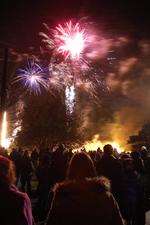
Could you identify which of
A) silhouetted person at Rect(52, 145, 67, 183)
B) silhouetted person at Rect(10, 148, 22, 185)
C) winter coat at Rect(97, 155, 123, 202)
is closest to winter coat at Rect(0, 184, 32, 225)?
winter coat at Rect(97, 155, 123, 202)

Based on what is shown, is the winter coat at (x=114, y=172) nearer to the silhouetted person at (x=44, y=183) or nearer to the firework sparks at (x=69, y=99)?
the silhouetted person at (x=44, y=183)

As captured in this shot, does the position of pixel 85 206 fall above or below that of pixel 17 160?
below

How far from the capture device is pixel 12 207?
477cm

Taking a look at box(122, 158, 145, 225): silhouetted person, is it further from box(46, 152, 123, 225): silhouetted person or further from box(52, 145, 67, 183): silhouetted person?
box(46, 152, 123, 225): silhouetted person

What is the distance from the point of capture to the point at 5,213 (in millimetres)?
4750

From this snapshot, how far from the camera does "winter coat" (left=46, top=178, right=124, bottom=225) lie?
4.46m

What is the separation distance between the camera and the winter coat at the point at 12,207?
4.74 m

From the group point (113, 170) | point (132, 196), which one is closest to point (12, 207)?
point (113, 170)

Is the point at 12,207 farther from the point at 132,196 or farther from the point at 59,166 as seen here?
the point at 59,166

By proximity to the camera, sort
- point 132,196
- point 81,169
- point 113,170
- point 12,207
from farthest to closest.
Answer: point 132,196, point 113,170, point 12,207, point 81,169

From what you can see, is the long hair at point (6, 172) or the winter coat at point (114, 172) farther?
the winter coat at point (114, 172)

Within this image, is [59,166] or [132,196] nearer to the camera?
[132,196]

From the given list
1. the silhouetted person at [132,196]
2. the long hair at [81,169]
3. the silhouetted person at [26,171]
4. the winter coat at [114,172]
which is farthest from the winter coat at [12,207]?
the silhouetted person at [26,171]

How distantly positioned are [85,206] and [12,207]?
0.79 m
